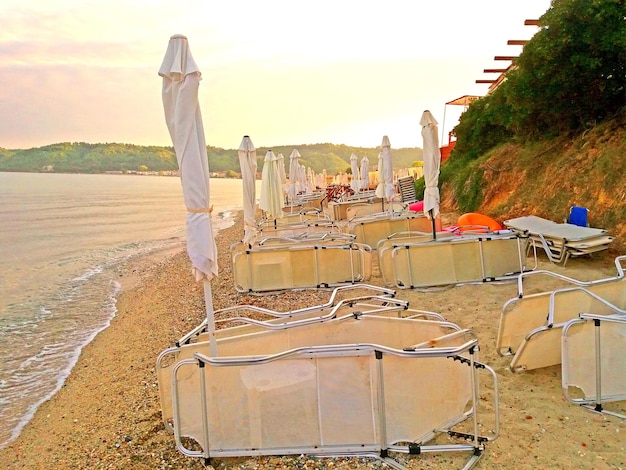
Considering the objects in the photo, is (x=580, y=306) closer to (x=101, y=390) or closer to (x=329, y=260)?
(x=329, y=260)

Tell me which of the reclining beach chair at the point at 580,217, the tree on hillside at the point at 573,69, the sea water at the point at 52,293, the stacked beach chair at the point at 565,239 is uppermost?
the tree on hillside at the point at 573,69

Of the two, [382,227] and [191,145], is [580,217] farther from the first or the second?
[191,145]

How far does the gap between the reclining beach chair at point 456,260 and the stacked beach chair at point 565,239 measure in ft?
2.39

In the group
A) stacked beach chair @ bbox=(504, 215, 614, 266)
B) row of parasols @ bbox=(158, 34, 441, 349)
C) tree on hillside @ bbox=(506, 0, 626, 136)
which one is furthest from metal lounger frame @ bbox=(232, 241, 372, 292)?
tree on hillside @ bbox=(506, 0, 626, 136)

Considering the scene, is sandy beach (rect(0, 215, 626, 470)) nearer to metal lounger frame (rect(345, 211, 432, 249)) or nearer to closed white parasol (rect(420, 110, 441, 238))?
closed white parasol (rect(420, 110, 441, 238))

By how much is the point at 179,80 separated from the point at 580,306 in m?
4.21

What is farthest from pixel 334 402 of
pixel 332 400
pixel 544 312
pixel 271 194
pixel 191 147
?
pixel 271 194

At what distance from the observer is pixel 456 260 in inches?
294

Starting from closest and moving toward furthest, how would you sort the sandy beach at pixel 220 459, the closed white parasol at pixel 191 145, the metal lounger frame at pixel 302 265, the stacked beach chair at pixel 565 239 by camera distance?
the sandy beach at pixel 220 459
the closed white parasol at pixel 191 145
the stacked beach chair at pixel 565 239
the metal lounger frame at pixel 302 265

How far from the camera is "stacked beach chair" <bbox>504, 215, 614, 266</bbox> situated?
762 cm

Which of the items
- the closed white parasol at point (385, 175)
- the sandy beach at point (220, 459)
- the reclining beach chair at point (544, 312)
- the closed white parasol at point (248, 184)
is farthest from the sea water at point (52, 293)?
the closed white parasol at point (385, 175)

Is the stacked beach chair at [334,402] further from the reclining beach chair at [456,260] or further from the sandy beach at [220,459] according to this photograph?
the reclining beach chair at [456,260]

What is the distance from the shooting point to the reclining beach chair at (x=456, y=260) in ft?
24.4

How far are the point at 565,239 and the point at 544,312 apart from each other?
12.7ft
